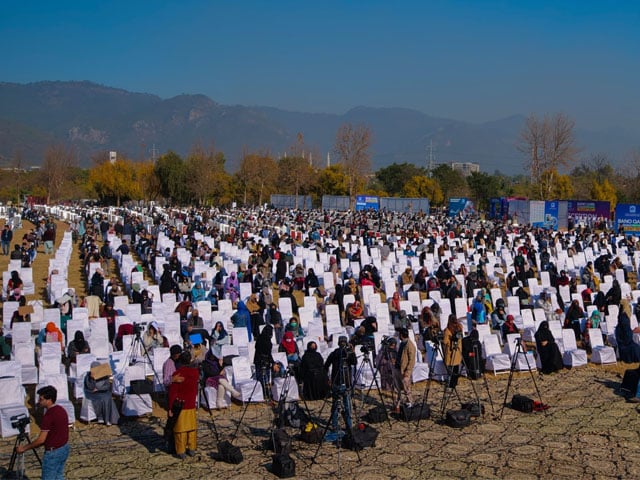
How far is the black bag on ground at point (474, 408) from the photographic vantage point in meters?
9.50

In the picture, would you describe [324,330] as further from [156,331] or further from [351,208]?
[351,208]

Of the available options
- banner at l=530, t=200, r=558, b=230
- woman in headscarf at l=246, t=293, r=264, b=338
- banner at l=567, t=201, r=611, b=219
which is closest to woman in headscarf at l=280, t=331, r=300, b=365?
woman in headscarf at l=246, t=293, r=264, b=338

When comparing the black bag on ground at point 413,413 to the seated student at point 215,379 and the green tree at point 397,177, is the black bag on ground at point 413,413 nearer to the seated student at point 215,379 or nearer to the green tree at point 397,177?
the seated student at point 215,379

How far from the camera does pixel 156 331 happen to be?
11641mm

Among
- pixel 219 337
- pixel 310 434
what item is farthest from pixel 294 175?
→ pixel 310 434

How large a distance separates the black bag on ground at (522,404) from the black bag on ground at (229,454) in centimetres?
394

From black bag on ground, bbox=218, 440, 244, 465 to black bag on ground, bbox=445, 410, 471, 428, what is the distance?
273 centimetres

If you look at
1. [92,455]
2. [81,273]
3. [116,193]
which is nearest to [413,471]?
[92,455]

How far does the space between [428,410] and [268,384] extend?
2266mm

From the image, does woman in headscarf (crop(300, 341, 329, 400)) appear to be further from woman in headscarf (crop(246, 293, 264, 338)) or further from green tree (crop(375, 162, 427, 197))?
green tree (crop(375, 162, 427, 197))

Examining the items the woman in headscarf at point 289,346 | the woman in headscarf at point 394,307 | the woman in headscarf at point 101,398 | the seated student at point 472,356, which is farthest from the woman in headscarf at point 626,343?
the woman in headscarf at point 101,398

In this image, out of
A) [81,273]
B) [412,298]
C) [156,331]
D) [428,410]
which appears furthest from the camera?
[81,273]

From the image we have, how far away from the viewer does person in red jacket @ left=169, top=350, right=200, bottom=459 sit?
771 cm

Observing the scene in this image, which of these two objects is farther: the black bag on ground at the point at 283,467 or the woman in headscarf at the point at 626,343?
the woman in headscarf at the point at 626,343
